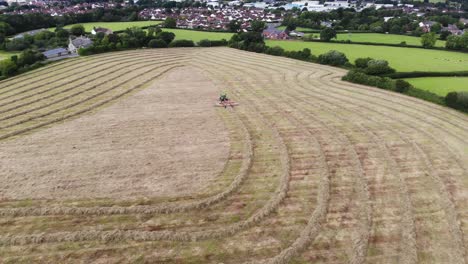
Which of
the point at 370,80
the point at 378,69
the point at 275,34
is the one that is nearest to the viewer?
the point at 370,80

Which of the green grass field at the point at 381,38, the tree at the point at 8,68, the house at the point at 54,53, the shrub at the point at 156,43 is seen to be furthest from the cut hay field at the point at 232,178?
the green grass field at the point at 381,38

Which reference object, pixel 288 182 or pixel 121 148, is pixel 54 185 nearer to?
pixel 121 148

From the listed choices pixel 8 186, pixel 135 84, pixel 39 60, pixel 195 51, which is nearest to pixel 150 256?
pixel 8 186

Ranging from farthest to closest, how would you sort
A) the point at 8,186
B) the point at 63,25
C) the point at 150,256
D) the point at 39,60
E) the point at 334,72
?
1. the point at 63,25
2. the point at 39,60
3. the point at 334,72
4. the point at 8,186
5. the point at 150,256

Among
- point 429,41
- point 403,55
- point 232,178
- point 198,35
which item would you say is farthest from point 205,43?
point 232,178

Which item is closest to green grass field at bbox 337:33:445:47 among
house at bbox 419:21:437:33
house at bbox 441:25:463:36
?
house at bbox 419:21:437:33

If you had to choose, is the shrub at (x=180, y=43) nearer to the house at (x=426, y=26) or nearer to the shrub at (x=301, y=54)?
the shrub at (x=301, y=54)

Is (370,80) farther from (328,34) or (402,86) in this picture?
(328,34)
